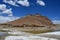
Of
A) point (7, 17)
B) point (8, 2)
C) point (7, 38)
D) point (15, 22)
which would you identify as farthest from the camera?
point (15, 22)

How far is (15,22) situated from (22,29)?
22.0 inches

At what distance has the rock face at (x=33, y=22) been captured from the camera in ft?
31.6

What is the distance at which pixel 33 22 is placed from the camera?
32.3 feet

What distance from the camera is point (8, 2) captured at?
844cm

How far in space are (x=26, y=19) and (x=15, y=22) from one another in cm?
63

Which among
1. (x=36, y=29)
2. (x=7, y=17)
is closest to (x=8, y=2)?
(x=7, y=17)

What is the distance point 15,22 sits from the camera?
9.70 m

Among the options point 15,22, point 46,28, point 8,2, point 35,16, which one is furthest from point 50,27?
point 8,2

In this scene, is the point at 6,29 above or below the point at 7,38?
above

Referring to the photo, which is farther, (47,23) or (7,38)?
(47,23)

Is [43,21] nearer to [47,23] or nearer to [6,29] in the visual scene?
[47,23]

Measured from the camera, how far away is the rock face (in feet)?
31.6

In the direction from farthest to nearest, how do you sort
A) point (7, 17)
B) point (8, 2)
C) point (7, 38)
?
point (7, 17)
point (8, 2)
point (7, 38)

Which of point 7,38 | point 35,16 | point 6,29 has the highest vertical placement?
point 35,16
